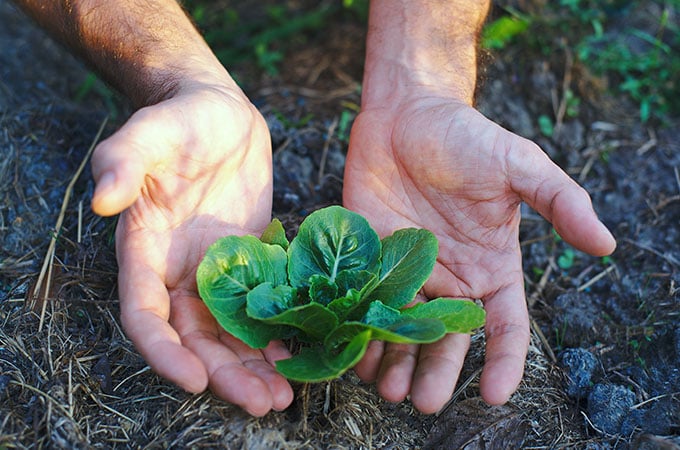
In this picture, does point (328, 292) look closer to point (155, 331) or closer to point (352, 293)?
point (352, 293)

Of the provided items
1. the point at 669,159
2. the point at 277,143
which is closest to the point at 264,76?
the point at 277,143

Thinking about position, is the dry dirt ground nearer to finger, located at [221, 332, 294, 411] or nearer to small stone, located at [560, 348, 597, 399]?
small stone, located at [560, 348, 597, 399]

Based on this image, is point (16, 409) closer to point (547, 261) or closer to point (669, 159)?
point (547, 261)

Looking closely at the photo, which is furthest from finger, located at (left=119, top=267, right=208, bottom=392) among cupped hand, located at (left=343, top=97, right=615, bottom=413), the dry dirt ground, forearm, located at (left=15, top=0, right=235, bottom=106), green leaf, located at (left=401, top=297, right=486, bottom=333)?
forearm, located at (left=15, top=0, right=235, bottom=106)

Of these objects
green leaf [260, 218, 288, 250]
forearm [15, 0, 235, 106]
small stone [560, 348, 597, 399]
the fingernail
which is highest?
the fingernail

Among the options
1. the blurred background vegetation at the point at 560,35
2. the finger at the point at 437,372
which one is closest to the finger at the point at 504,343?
the finger at the point at 437,372

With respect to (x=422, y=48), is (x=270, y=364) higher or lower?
lower

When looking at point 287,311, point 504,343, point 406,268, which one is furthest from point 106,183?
point 504,343
